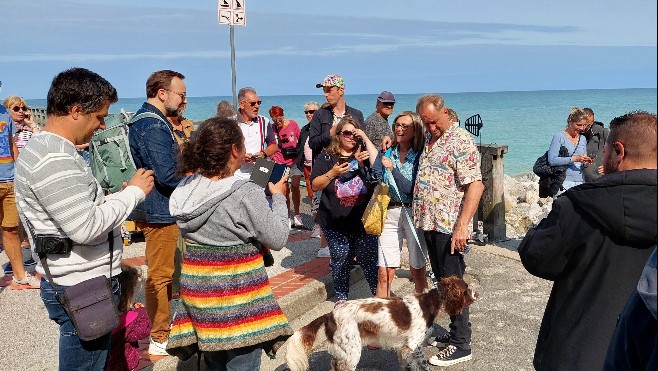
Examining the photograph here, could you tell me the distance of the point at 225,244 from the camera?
132 inches

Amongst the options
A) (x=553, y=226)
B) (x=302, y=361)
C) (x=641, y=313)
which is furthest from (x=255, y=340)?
(x=641, y=313)

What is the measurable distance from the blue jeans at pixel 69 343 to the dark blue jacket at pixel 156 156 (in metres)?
1.53

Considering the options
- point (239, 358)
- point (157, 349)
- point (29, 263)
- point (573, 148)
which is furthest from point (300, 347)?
point (573, 148)

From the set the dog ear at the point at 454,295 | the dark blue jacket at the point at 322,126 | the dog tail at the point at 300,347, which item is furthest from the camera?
the dark blue jacket at the point at 322,126

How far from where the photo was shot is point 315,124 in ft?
21.9

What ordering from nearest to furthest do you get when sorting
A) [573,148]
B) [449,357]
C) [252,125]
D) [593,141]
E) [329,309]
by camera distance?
[449,357], [329,309], [252,125], [573,148], [593,141]

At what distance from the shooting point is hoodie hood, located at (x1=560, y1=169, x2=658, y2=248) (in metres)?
2.56

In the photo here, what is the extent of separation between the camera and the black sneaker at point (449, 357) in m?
5.12

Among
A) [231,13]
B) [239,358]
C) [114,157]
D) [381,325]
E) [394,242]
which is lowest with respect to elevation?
[381,325]

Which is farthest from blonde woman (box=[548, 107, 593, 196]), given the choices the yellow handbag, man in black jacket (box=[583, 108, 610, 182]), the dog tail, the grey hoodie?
the grey hoodie

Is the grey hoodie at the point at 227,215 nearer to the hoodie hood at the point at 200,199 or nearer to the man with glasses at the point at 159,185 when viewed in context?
the hoodie hood at the point at 200,199

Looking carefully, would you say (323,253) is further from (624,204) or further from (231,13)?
(624,204)

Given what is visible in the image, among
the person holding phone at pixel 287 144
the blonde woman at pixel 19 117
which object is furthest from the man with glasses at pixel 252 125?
the blonde woman at pixel 19 117

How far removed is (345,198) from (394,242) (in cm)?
61
